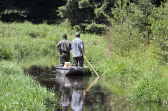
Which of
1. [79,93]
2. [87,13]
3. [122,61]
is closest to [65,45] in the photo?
[122,61]

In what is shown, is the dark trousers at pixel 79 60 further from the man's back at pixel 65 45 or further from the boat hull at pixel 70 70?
the man's back at pixel 65 45

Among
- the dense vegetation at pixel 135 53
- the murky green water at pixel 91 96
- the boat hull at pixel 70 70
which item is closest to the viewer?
the murky green water at pixel 91 96

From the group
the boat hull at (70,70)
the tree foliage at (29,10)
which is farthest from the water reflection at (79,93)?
the tree foliage at (29,10)

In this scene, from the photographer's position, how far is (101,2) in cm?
3334

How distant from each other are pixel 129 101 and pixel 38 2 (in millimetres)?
33854

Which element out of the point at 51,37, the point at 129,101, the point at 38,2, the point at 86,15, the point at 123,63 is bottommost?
the point at 129,101

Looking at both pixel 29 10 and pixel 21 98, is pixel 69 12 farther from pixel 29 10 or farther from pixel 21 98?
pixel 21 98

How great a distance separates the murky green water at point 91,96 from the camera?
23.0 feet

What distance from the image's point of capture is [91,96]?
8.29 metres

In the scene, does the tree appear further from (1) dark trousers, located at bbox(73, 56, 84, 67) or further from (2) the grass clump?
(2) the grass clump

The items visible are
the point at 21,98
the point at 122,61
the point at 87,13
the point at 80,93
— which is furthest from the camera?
the point at 87,13

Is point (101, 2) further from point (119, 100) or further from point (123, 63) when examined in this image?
point (119, 100)

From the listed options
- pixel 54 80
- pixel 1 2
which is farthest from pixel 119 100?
pixel 1 2

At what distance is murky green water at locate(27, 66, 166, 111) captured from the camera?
23.0 feet
